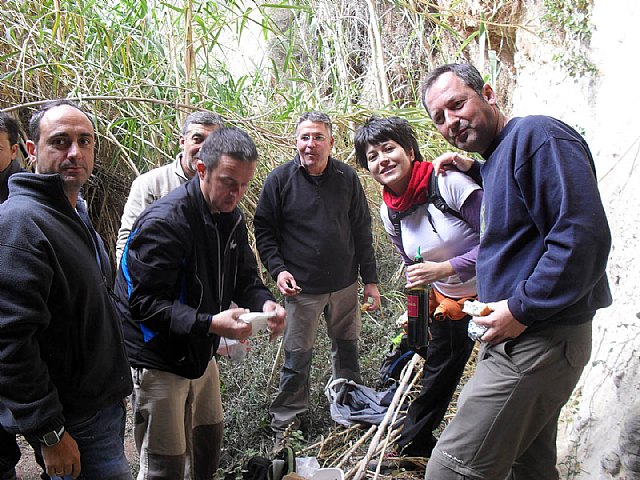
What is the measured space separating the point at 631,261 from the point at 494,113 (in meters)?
1.35

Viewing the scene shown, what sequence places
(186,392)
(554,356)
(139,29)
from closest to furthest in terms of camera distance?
1. (554,356)
2. (186,392)
3. (139,29)

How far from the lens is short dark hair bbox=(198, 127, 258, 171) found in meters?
2.10

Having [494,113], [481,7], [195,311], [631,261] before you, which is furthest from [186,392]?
[481,7]

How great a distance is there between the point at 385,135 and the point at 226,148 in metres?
0.95

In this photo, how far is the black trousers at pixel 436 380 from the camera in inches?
108

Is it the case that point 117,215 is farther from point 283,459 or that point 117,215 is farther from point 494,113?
point 494,113

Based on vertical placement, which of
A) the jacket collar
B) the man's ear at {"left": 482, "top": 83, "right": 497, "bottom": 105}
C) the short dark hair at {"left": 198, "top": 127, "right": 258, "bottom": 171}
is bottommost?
the jacket collar

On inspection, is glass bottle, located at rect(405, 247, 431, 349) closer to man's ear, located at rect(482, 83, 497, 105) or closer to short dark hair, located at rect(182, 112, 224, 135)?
man's ear, located at rect(482, 83, 497, 105)

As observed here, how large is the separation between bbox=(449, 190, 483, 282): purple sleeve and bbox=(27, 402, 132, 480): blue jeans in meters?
1.56

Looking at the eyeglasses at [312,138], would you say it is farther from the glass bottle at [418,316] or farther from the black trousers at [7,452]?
the black trousers at [7,452]

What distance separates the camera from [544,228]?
1571 millimetres

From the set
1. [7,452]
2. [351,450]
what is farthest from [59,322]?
[351,450]

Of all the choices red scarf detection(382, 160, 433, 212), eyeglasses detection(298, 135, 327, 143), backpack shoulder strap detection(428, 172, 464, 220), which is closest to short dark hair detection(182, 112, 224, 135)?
eyeglasses detection(298, 135, 327, 143)

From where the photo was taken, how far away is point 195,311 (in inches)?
79.4
